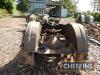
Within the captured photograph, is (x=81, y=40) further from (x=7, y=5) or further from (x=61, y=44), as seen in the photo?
(x=7, y=5)

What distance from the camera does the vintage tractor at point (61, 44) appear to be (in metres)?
7.48

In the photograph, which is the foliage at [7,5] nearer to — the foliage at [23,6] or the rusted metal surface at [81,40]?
the foliage at [23,6]

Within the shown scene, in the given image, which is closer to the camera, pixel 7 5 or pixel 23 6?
pixel 7 5

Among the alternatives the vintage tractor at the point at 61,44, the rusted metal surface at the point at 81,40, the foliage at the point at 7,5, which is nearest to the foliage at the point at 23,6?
the foliage at the point at 7,5

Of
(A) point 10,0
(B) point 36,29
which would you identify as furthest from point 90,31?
(A) point 10,0

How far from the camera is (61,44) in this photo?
8.34m

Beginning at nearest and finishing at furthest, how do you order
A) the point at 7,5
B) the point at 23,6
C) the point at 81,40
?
the point at 81,40 → the point at 7,5 → the point at 23,6

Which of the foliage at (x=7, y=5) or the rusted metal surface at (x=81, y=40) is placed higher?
the rusted metal surface at (x=81, y=40)

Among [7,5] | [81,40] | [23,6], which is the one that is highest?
[81,40]

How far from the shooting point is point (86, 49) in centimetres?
743

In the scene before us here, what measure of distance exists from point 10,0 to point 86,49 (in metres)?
35.6

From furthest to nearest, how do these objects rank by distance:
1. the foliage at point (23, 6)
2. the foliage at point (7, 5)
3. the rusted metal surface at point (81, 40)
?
1. the foliage at point (23, 6)
2. the foliage at point (7, 5)
3. the rusted metal surface at point (81, 40)

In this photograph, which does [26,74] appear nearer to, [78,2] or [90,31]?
[90,31]

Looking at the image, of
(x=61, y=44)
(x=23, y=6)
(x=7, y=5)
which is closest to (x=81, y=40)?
(x=61, y=44)
